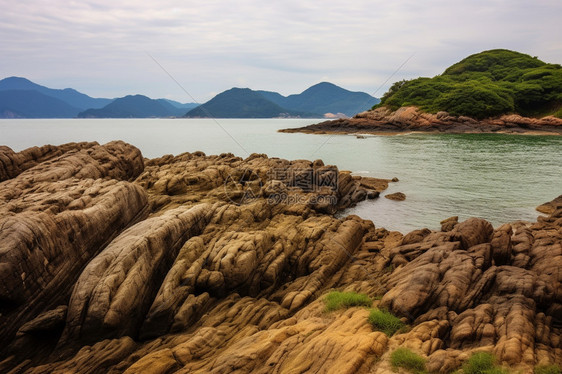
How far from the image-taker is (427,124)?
130 meters

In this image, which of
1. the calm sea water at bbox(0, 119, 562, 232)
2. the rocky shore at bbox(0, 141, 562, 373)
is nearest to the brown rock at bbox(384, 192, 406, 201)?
the calm sea water at bbox(0, 119, 562, 232)

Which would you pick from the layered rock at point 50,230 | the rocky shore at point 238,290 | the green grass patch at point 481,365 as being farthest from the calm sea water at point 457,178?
the layered rock at point 50,230

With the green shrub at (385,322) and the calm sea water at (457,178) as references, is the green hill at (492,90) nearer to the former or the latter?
the calm sea water at (457,178)

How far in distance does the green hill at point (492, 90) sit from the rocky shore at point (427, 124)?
579 centimetres

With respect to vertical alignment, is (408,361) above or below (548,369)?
below

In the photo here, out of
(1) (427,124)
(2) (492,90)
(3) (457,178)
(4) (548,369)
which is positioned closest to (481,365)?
(4) (548,369)

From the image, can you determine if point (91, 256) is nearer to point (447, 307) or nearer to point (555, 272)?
point (447, 307)

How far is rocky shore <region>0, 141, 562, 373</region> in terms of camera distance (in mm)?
10227

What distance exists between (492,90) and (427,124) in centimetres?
3243

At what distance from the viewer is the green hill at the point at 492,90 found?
127250 millimetres

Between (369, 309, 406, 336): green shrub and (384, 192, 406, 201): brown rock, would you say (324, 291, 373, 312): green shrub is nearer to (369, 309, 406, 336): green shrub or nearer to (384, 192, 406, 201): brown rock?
(369, 309, 406, 336): green shrub

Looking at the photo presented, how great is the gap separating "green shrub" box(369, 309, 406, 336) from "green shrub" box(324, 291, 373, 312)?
1.50 meters

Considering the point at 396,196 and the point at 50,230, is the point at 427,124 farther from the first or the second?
the point at 50,230

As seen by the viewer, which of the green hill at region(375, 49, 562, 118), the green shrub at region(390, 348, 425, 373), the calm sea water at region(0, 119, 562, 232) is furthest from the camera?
the green hill at region(375, 49, 562, 118)
